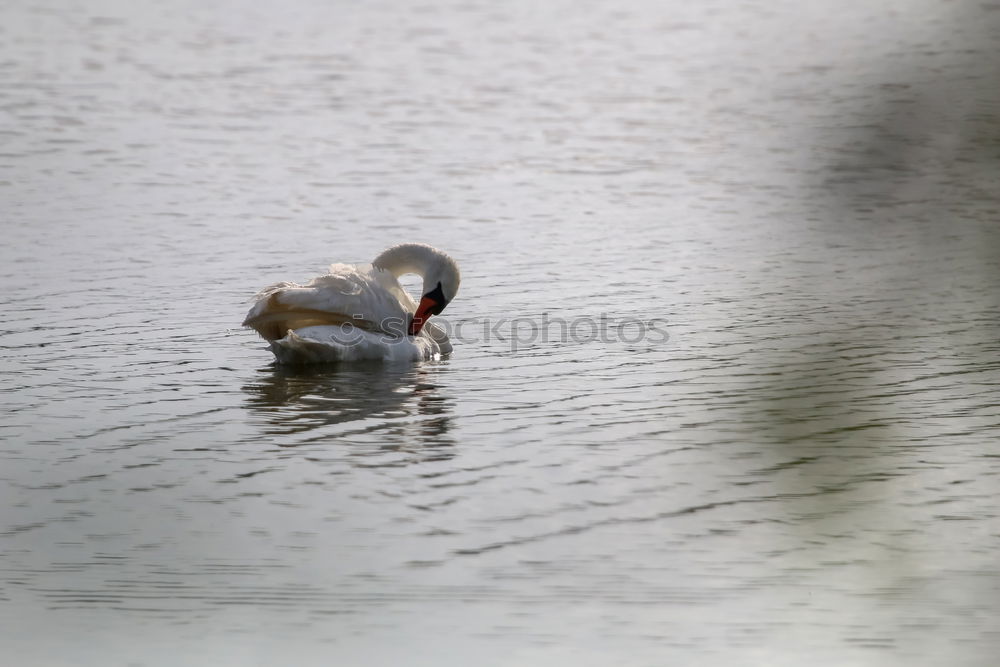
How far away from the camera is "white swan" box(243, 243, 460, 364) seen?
8.06 metres

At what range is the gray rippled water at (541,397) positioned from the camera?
2211 millimetres

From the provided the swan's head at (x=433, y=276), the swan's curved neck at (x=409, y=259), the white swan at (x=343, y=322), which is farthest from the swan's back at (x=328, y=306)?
the swan's curved neck at (x=409, y=259)

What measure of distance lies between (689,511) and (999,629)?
1.48 metres

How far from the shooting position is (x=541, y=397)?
7.45 metres

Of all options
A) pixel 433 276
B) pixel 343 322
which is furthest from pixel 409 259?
pixel 343 322

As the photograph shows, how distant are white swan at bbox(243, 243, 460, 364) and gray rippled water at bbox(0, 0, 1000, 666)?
0.18m

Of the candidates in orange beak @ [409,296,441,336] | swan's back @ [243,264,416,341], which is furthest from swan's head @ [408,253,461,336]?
swan's back @ [243,264,416,341]

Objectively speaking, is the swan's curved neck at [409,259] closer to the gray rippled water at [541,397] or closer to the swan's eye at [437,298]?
the swan's eye at [437,298]

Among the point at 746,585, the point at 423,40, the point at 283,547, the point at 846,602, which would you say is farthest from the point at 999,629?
the point at 423,40

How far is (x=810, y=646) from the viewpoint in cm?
434

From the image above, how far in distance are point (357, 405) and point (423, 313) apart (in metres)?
1.38

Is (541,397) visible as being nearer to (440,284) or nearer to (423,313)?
(423,313)

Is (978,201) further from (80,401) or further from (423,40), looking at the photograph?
(423,40)

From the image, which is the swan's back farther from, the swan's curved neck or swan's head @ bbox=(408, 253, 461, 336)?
the swan's curved neck
